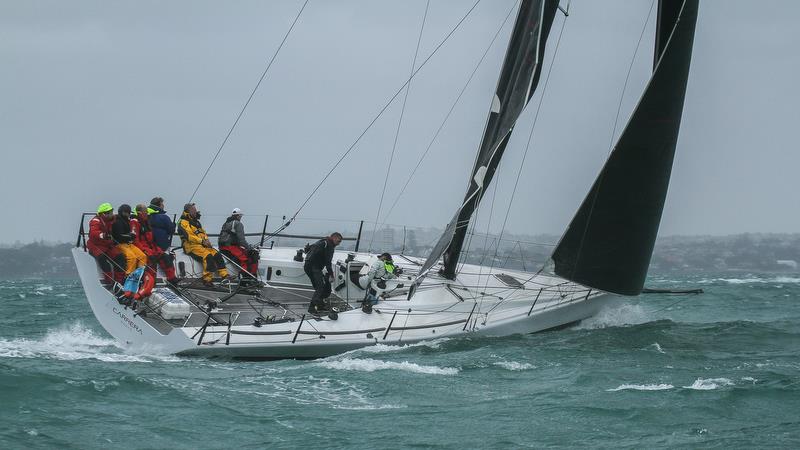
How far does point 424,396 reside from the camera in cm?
1295

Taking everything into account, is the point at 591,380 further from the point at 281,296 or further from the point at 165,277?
the point at 165,277

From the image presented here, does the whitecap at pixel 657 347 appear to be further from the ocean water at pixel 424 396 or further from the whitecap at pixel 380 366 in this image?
the whitecap at pixel 380 366

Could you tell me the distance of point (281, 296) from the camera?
18.6 metres

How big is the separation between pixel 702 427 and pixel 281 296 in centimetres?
891

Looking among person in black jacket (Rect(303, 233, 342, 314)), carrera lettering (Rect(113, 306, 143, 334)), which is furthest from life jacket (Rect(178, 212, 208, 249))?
person in black jacket (Rect(303, 233, 342, 314))

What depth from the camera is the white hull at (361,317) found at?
15.5 metres

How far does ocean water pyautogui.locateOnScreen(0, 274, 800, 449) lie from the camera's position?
36.1 feet

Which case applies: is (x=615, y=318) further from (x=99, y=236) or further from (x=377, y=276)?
(x=99, y=236)

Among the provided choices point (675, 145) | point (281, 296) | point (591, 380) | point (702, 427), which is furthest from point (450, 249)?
point (702, 427)

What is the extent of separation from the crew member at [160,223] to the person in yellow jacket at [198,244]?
500mm

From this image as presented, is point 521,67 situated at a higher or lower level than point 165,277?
higher

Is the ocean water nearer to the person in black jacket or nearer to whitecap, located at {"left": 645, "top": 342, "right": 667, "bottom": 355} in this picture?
whitecap, located at {"left": 645, "top": 342, "right": 667, "bottom": 355}

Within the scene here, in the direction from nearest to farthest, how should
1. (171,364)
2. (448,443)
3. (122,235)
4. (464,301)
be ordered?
(448,443) → (171,364) → (122,235) → (464,301)

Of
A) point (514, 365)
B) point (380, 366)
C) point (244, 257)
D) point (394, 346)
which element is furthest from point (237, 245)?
point (514, 365)
